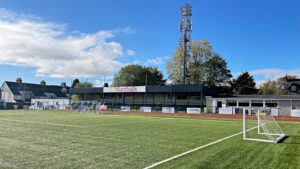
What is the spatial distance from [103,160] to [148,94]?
4410 cm

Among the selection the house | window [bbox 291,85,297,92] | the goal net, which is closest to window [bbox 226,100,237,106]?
the goal net

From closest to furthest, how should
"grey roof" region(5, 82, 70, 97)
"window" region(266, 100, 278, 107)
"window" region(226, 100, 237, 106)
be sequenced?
"window" region(266, 100, 278, 107)
"window" region(226, 100, 237, 106)
"grey roof" region(5, 82, 70, 97)

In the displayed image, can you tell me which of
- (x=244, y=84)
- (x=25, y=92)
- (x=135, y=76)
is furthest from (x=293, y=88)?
(x=25, y=92)

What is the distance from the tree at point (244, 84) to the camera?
56.2 metres

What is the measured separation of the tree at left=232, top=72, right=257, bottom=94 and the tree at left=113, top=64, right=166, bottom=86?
2521 cm

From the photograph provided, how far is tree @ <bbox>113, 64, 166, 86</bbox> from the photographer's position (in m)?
70.0

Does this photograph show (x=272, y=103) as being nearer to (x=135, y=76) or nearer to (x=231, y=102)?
(x=231, y=102)

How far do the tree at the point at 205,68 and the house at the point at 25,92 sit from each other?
1801 inches

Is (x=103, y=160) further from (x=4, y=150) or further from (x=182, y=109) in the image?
(x=182, y=109)

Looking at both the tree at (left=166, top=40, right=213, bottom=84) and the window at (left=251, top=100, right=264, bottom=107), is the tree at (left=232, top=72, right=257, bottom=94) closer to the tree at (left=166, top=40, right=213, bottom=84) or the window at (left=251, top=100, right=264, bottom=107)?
the tree at (left=166, top=40, right=213, bottom=84)

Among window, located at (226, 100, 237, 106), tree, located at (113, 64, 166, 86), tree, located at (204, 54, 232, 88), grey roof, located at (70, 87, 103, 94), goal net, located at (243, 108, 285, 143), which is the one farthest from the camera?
tree, located at (113, 64, 166, 86)

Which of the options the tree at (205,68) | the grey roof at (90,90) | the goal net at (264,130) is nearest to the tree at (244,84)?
the tree at (205,68)

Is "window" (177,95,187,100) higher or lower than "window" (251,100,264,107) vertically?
higher

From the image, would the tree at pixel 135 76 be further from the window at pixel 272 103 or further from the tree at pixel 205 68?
the window at pixel 272 103
